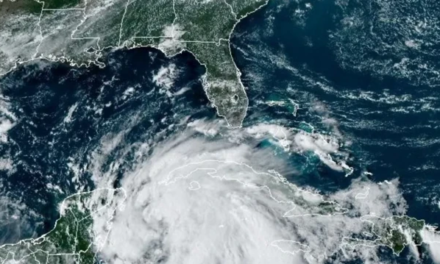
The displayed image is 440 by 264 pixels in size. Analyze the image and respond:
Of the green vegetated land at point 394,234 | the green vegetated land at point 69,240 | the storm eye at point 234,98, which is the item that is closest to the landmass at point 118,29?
the storm eye at point 234,98

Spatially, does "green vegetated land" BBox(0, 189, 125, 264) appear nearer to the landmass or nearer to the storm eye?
the storm eye

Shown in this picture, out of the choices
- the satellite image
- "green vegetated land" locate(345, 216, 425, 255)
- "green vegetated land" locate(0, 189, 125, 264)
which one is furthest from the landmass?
"green vegetated land" locate(345, 216, 425, 255)

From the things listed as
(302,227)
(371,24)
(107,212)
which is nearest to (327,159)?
(302,227)

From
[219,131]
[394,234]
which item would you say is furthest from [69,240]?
[394,234]

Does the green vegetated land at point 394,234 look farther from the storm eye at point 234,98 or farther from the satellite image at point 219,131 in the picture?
the storm eye at point 234,98

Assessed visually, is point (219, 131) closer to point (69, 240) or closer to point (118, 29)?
point (118, 29)

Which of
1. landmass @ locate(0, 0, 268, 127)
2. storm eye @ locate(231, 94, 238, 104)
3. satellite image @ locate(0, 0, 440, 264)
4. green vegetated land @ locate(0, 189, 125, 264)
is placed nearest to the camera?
satellite image @ locate(0, 0, 440, 264)
